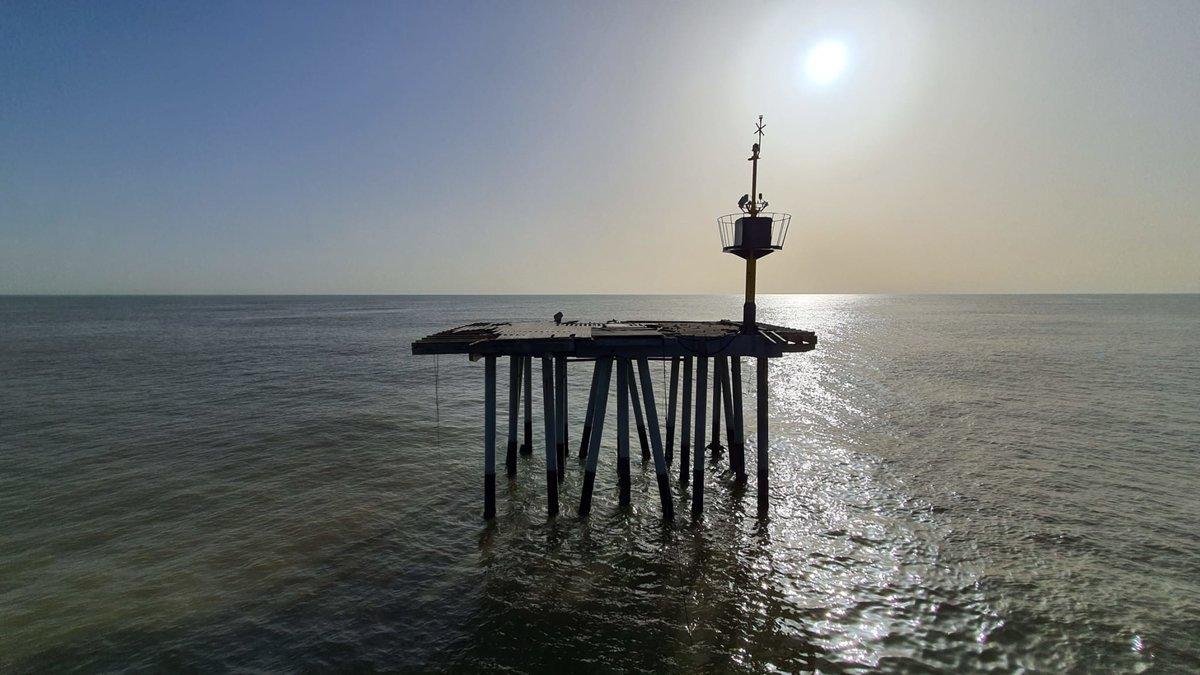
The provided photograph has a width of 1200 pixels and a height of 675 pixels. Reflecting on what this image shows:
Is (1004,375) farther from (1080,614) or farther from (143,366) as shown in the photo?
(143,366)

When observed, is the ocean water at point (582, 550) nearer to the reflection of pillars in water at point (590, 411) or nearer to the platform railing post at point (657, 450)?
the platform railing post at point (657, 450)

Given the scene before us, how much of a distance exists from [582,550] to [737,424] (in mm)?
5538

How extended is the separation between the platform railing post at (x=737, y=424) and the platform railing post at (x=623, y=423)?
3.07 meters

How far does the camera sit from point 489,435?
1174 centimetres

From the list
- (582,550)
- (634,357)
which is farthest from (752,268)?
(582,550)

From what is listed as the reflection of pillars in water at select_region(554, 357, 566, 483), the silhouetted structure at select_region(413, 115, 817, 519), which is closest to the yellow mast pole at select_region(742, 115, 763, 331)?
the silhouetted structure at select_region(413, 115, 817, 519)

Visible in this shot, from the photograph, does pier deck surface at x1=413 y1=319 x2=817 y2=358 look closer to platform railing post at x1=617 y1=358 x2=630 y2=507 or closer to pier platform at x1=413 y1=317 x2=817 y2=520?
pier platform at x1=413 y1=317 x2=817 y2=520

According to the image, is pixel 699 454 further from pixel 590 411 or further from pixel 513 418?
pixel 513 418

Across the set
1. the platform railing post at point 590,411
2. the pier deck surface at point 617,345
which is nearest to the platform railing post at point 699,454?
the pier deck surface at point 617,345

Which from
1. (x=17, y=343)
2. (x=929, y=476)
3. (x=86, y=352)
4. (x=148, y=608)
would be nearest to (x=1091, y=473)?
(x=929, y=476)

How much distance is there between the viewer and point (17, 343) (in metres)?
51.4

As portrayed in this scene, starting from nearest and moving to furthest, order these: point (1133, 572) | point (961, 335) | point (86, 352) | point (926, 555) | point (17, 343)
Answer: point (1133, 572)
point (926, 555)
point (86, 352)
point (17, 343)
point (961, 335)

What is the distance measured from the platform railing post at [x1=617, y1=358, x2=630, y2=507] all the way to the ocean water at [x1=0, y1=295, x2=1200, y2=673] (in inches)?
32.9

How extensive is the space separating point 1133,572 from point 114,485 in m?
26.6
